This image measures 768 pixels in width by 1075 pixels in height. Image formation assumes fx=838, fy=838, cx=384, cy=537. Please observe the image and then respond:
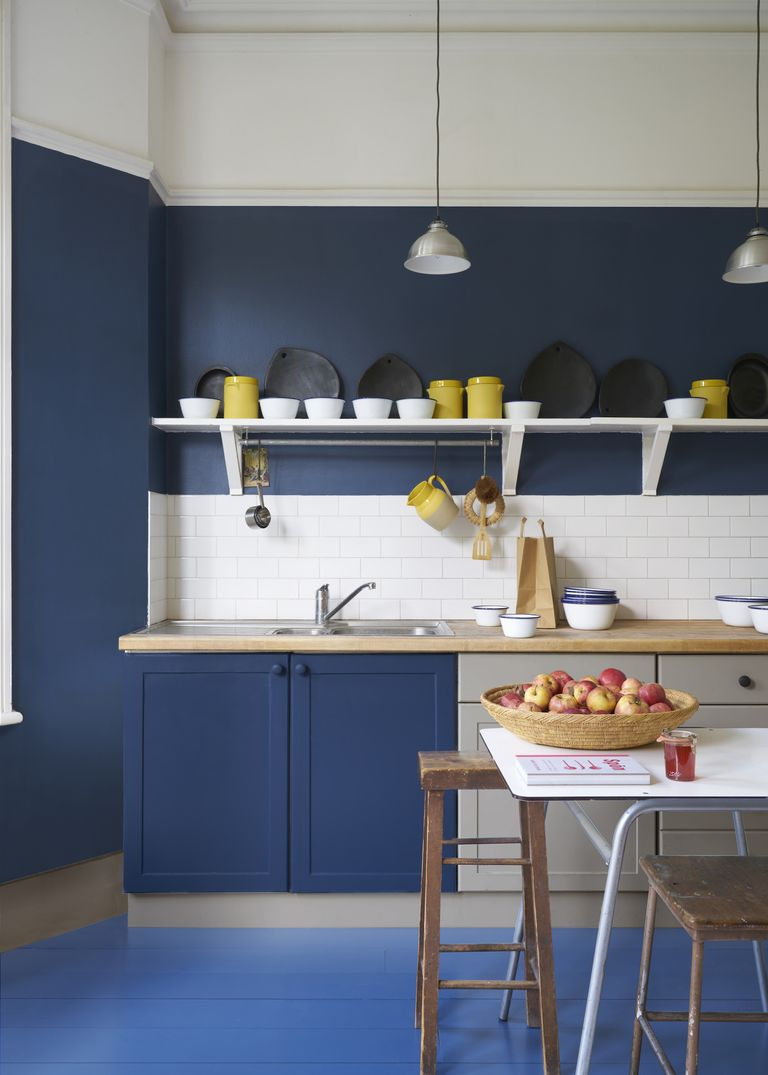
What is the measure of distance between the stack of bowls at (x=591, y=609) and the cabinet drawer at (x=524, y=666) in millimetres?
268

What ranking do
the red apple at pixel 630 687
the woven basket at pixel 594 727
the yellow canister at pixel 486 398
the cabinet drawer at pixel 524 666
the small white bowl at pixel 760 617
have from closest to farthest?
the woven basket at pixel 594 727 → the red apple at pixel 630 687 → the cabinet drawer at pixel 524 666 → the small white bowl at pixel 760 617 → the yellow canister at pixel 486 398

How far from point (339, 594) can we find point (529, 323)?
1468mm

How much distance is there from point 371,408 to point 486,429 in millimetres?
489

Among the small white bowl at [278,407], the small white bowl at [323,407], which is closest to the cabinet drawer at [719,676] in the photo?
the small white bowl at [323,407]

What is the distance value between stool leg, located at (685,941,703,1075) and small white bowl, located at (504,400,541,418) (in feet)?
7.38

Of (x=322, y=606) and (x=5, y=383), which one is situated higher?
(x=5, y=383)

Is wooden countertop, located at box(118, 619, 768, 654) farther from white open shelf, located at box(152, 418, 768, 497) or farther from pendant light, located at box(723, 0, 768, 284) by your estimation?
pendant light, located at box(723, 0, 768, 284)

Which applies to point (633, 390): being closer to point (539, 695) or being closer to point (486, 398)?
point (486, 398)

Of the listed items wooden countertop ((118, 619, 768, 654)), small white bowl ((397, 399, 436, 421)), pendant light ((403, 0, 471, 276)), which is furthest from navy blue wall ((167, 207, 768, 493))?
wooden countertop ((118, 619, 768, 654))

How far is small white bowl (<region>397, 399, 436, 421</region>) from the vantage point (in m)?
3.42

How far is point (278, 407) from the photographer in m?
3.44

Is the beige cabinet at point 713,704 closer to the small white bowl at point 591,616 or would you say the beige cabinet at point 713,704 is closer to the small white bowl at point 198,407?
the small white bowl at point 591,616

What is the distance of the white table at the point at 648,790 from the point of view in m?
1.64

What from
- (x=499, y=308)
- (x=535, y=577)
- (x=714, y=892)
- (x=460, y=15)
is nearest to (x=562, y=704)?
(x=714, y=892)
